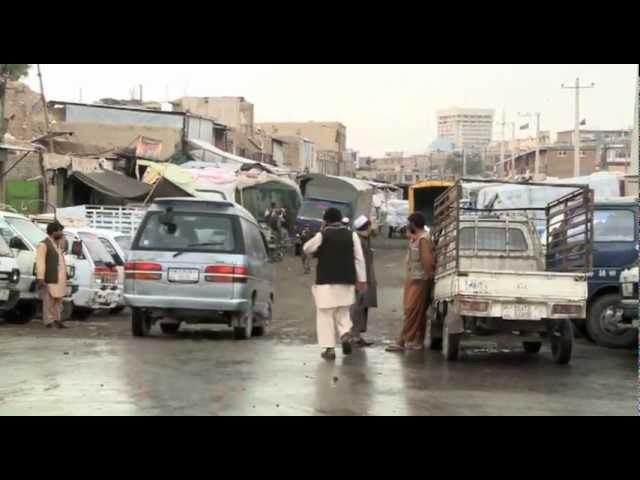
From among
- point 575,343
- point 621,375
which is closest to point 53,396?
point 621,375

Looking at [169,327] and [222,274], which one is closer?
[222,274]

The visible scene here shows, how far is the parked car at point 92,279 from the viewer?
17156mm

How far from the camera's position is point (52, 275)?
600 inches

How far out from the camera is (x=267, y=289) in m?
15.4

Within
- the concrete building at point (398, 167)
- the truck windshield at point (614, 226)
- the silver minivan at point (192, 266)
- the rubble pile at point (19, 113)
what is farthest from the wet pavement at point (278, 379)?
the concrete building at point (398, 167)

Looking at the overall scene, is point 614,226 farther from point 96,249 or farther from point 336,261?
point 96,249

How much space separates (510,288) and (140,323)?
5.53 metres

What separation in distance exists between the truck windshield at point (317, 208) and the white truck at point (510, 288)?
25.9m

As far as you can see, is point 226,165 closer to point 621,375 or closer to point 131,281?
point 131,281

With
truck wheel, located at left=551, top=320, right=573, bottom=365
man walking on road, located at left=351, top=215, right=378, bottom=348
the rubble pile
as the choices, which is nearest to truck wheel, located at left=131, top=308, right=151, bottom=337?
man walking on road, located at left=351, top=215, right=378, bottom=348

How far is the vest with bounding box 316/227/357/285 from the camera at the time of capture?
11.7m

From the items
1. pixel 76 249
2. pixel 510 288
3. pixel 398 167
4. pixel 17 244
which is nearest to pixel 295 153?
pixel 76 249

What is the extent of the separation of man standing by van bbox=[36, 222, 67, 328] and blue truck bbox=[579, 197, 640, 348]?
8.23 m
